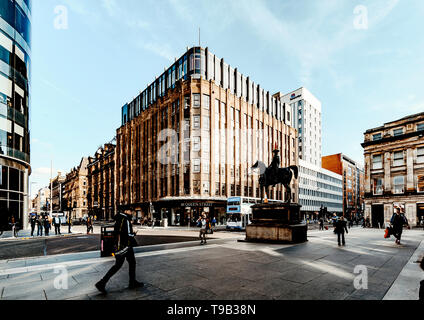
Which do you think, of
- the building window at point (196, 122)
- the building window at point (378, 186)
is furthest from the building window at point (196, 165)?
the building window at point (378, 186)

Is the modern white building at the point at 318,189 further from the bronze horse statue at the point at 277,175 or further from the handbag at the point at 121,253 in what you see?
the handbag at the point at 121,253

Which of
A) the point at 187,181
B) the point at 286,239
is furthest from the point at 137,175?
the point at 286,239

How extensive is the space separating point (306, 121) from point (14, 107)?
82.6 m

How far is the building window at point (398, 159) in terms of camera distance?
120 ft

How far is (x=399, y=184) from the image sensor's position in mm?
36625

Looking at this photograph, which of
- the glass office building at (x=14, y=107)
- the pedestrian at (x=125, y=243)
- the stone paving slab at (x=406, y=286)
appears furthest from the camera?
the glass office building at (x=14, y=107)

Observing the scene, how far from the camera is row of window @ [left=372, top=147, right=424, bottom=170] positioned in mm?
34938

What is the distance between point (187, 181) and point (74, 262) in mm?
32414

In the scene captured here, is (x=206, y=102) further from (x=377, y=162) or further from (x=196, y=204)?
(x=377, y=162)

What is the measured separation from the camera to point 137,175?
54375mm

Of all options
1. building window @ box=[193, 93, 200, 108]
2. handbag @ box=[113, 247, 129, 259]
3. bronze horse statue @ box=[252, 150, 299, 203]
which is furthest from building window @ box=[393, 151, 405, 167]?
handbag @ box=[113, 247, 129, 259]

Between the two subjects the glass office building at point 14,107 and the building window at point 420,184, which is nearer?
the glass office building at point 14,107

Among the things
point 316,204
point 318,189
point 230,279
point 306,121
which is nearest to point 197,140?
point 230,279
